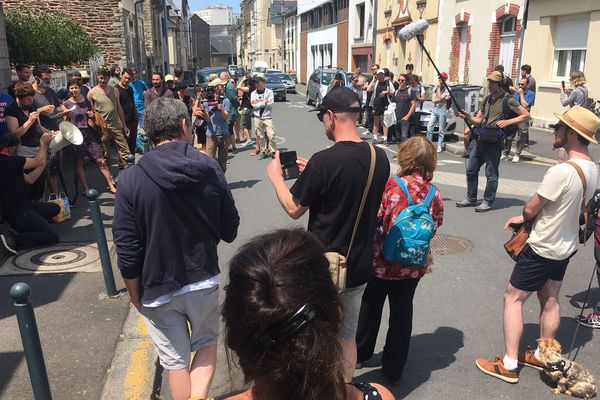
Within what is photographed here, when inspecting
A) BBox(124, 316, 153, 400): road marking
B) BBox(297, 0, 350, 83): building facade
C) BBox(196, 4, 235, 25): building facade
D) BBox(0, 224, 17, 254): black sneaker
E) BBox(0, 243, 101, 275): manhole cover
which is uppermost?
BBox(196, 4, 235, 25): building facade

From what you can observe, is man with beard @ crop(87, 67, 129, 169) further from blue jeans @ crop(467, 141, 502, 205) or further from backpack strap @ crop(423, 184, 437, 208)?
backpack strap @ crop(423, 184, 437, 208)

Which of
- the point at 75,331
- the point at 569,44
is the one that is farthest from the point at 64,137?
the point at 569,44

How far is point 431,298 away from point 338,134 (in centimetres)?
254

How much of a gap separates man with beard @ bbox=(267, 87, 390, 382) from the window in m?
14.5

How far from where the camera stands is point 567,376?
11.0 ft

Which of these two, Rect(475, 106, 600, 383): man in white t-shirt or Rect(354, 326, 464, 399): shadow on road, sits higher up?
Rect(475, 106, 600, 383): man in white t-shirt

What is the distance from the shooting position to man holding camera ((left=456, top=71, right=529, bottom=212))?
22.6 ft

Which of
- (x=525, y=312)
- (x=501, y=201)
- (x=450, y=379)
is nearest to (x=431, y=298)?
(x=525, y=312)

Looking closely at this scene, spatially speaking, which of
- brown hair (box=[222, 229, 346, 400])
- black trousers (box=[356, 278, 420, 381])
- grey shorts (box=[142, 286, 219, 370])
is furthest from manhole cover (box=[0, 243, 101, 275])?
brown hair (box=[222, 229, 346, 400])

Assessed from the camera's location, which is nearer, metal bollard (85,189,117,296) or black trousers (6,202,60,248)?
metal bollard (85,189,117,296)

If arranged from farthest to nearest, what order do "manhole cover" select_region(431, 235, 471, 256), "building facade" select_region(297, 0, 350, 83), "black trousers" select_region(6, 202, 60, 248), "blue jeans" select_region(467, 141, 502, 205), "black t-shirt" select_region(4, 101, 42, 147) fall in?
1. "building facade" select_region(297, 0, 350, 83)
2. "blue jeans" select_region(467, 141, 502, 205)
3. "black t-shirt" select_region(4, 101, 42, 147)
4. "manhole cover" select_region(431, 235, 471, 256)
5. "black trousers" select_region(6, 202, 60, 248)

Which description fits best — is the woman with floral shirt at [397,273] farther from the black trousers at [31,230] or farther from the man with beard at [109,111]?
the man with beard at [109,111]

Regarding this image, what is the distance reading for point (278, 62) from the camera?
7325 centimetres

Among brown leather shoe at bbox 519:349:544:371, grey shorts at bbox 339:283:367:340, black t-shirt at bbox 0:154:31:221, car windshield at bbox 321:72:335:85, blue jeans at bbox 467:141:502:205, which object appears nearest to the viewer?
grey shorts at bbox 339:283:367:340
